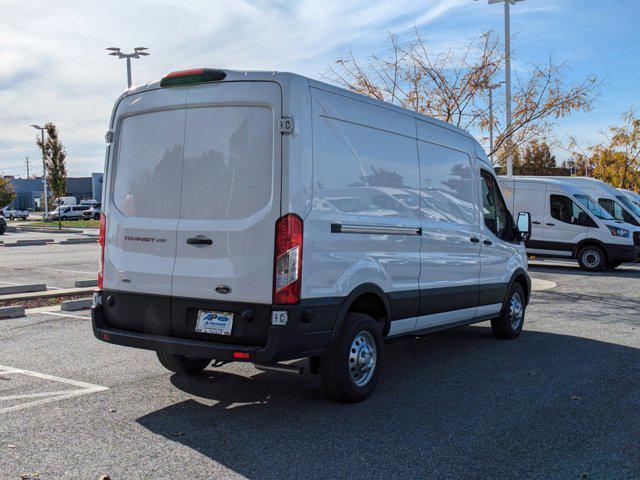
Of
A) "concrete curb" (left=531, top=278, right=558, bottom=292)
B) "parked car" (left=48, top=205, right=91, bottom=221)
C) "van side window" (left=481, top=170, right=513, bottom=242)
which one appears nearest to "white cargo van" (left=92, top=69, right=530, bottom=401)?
"van side window" (left=481, top=170, right=513, bottom=242)

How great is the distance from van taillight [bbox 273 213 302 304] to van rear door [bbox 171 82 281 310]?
0.17ft

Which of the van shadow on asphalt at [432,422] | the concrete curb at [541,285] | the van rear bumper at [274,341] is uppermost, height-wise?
the van rear bumper at [274,341]

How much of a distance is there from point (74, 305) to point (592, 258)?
→ 14.0m

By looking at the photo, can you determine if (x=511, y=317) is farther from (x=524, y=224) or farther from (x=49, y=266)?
(x=49, y=266)

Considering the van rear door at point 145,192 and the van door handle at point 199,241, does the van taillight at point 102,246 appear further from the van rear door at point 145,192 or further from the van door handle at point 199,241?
the van door handle at point 199,241

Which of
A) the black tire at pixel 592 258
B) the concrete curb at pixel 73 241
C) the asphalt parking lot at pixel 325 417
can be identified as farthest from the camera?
the concrete curb at pixel 73 241

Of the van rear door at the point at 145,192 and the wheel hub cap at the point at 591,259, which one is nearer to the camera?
the van rear door at the point at 145,192

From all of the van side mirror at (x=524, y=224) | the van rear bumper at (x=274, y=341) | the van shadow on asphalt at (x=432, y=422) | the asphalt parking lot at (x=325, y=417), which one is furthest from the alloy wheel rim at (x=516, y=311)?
the van rear bumper at (x=274, y=341)

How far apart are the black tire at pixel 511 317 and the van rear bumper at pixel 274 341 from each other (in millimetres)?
3872

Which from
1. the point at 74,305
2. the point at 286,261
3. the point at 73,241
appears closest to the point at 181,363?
the point at 286,261

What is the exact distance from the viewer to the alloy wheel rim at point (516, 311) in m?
8.64

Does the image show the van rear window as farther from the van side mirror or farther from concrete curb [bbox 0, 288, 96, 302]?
concrete curb [bbox 0, 288, 96, 302]

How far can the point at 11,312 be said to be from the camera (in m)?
9.58

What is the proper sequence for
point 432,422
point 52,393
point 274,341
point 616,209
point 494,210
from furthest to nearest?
point 616,209 → point 494,210 → point 52,393 → point 432,422 → point 274,341
